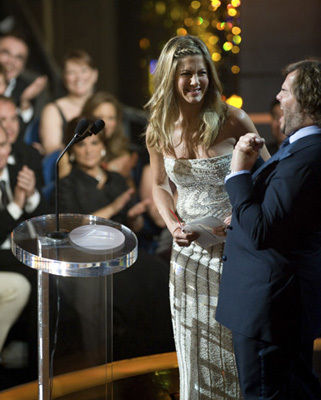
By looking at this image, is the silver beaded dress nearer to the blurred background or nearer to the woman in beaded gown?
the woman in beaded gown

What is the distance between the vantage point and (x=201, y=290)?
2.69 m

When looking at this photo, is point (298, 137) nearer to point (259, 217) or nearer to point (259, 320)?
point (259, 217)

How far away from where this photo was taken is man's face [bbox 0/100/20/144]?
3.88 metres

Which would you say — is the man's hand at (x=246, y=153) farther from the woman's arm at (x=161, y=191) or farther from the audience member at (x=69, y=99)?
the audience member at (x=69, y=99)

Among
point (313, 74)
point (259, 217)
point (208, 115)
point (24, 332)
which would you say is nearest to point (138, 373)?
point (24, 332)

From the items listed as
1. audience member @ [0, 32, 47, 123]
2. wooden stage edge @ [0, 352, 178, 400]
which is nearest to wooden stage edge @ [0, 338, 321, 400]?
wooden stage edge @ [0, 352, 178, 400]

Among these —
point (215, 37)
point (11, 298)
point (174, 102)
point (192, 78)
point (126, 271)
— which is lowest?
point (11, 298)

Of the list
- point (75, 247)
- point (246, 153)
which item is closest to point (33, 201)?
point (75, 247)

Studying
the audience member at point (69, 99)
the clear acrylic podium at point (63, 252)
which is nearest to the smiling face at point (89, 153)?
the audience member at point (69, 99)

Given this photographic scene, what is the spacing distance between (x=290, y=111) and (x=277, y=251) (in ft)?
1.51

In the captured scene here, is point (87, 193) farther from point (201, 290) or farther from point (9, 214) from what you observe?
point (201, 290)

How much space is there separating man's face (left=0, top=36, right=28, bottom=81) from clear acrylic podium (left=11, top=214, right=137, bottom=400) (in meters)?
1.79

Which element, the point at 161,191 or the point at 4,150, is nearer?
the point at 161,191

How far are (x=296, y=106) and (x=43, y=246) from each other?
3.11 ft
